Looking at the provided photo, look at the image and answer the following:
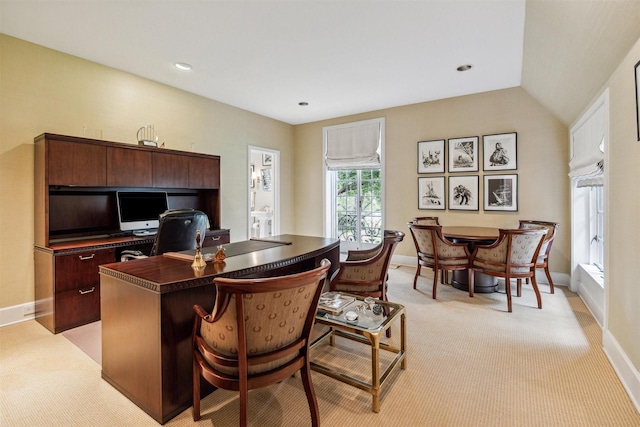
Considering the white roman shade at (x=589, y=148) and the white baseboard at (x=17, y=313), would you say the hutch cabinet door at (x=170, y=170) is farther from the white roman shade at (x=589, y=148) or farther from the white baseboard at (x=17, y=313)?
the white roman shade at (x=589, y=148)

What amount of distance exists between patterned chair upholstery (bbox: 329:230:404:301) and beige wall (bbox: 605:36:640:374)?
4.95 feet

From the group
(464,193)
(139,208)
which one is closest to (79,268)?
(139,208)

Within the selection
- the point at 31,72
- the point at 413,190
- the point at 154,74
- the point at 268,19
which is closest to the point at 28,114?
the point at 31,72

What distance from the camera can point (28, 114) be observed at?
3.08m

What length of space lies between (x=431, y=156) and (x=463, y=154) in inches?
19.7

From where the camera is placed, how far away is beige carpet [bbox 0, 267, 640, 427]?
5.69 feet

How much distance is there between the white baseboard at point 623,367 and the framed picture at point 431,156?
3217 mm

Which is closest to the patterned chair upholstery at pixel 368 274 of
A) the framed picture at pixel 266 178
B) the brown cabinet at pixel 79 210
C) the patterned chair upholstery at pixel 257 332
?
the patterned chair upholstery at pixel 257 332

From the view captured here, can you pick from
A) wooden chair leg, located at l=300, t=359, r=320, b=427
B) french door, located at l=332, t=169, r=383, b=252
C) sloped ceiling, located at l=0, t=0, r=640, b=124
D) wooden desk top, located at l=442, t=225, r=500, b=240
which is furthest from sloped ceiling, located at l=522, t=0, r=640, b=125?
french door, located at l=332, t=169, r=383, b=252

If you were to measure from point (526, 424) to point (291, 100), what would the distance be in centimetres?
486

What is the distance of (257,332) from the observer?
4.67 feet

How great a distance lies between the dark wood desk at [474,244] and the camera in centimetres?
373

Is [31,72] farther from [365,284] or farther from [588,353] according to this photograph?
[588,353]

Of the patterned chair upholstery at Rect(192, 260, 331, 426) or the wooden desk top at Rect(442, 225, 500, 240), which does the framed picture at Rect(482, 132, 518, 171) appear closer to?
the wooden desk top at Rect(442, 225, 500, 240)
